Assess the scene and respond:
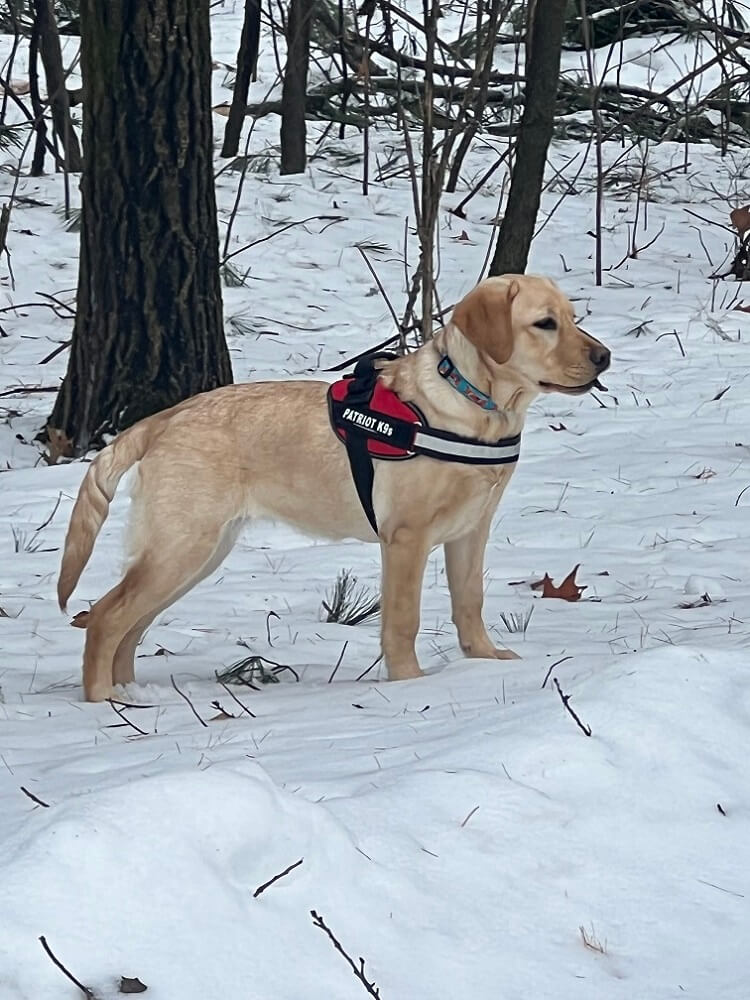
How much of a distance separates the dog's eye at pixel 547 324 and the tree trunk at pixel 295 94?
6841 mm

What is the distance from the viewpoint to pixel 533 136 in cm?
853

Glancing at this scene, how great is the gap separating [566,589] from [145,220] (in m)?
2.84

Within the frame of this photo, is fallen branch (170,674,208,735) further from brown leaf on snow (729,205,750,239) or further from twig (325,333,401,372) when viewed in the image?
brown leaf on snow (729,205,750,239)

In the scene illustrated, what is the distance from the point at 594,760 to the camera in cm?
265

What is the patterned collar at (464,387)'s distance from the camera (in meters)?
3.99


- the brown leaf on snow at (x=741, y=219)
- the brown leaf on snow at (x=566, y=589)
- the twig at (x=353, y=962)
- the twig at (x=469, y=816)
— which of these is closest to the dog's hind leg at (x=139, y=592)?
the brown leaf on snow at (x=566, y=589)

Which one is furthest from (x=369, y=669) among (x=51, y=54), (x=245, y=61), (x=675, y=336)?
(x=245, y=61)

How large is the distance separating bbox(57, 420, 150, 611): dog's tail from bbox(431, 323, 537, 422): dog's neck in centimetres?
95

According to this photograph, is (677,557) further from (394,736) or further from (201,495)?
(394,736)

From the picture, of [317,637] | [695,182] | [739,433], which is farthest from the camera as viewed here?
[695,182]

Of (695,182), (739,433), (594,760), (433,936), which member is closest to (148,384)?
(739,433)

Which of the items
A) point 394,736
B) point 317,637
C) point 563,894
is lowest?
point 317,637

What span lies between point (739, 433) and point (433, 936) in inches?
206

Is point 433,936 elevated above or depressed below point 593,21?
below
